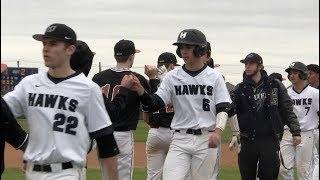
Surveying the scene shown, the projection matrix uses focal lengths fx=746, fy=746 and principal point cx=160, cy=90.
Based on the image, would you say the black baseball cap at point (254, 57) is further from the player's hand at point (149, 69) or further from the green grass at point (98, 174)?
the green grass at point (98, 174)

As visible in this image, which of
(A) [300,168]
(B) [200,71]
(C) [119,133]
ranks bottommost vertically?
(A) [300,168]

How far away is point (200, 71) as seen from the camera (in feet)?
27.8

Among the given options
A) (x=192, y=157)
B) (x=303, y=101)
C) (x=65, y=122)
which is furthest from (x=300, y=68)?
(x=65, y=122)

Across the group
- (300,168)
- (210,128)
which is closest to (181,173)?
(210,128)

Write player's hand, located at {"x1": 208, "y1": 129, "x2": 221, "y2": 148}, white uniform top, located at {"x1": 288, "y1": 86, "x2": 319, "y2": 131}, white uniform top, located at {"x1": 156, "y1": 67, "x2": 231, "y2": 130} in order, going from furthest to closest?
white uniform top, located at {"x1": 288, "y1": 86, "x2": 319, "y2": 131} < white uniform top, located at {"x1": 156, "y1": 67, "x2": 231, "y2": 130} < player's hand, located at {"x1": 208, "y1": 129, "x2": 221, "y2": 148}

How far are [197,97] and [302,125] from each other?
456 cm

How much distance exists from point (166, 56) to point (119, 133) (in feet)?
8.22

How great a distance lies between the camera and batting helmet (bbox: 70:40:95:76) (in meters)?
7.02

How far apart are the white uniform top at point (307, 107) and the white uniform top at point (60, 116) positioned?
23.5 feet

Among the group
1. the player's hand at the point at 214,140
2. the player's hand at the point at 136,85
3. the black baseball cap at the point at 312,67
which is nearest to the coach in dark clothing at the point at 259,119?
the player's hand at the point at 214,140

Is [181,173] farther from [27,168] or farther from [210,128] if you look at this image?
[27,168]

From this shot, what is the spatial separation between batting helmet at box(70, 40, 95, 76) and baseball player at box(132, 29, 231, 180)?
3.71 ft

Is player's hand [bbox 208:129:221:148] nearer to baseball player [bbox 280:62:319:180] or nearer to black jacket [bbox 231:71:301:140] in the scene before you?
black jacket [bbox 231:71:301:140]

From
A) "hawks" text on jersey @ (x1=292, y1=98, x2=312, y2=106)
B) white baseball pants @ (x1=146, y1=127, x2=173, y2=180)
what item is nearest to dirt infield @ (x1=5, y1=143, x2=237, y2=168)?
"hawks" text on jersey @ (x1=292, y1=98, x2=312, y2=106)
